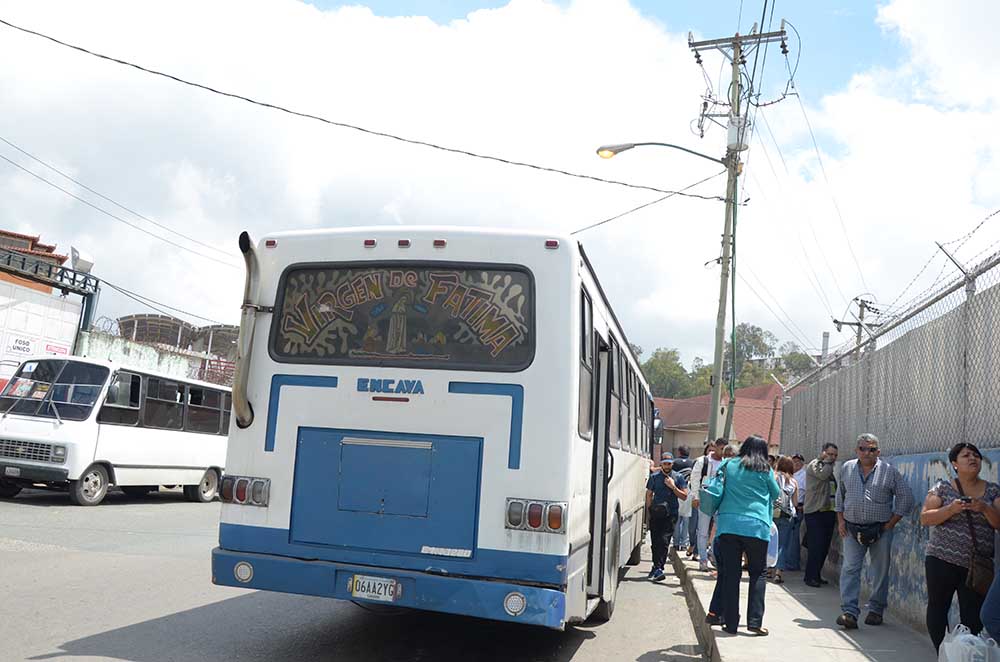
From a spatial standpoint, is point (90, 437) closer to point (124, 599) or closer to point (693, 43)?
point (124, 599)

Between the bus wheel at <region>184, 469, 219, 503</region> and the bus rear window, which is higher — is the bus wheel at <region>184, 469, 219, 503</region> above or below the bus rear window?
below

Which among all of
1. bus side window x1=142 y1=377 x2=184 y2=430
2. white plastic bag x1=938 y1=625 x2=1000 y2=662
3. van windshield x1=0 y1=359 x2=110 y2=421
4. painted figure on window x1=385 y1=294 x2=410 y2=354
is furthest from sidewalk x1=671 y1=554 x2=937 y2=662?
bus side window x1=142 y1=377 x2=184 y2=430

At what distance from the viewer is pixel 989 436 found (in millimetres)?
6969

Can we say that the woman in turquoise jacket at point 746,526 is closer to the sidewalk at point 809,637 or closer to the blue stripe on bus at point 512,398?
the sidewalk at point 809,637

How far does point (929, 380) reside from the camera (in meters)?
8.53

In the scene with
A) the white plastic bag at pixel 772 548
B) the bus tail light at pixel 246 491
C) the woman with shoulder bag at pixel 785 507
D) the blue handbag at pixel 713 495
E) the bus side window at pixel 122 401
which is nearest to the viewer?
the bus tail light at pixel 246 491

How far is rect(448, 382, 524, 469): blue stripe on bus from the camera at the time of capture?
5859 mm

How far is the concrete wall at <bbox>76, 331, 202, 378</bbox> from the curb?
18.6 metres

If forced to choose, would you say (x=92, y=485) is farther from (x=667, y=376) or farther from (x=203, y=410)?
(x=667, y=376)

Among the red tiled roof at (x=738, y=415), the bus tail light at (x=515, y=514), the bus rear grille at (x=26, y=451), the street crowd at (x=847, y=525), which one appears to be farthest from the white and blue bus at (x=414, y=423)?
the red tiled roof at (x=738, y=415)

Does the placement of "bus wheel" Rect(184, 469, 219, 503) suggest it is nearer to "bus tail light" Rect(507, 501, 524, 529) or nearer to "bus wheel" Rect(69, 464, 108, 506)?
"bus wheel" Rect(69, 464, 108, 506)

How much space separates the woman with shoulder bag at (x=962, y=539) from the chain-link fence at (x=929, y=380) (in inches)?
24.3

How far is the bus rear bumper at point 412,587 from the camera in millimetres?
5602

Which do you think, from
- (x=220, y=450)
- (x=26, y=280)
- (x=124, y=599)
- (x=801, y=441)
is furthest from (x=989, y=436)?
(x=26, y=280)
